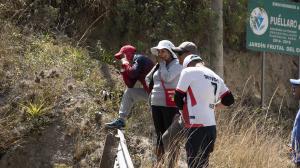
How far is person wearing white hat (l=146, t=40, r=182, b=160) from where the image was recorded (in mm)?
7328

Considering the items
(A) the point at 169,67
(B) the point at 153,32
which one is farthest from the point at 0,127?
(B) the point at 153,32

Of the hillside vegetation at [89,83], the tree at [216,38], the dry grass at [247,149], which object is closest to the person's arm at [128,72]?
→ the hillside vegetation at [89,83]

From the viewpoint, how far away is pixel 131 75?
26.2 ft

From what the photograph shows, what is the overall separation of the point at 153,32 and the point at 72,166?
4.18 metres

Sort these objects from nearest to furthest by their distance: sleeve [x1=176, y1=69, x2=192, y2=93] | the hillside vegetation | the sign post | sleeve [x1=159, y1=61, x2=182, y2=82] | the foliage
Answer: sleeve [x1=176, y1=69, x2=192, y2=93] < sleeve [x1=159, y1=61, x2=182, y2=82] < the hillside vegetation < the foliage < the sign post

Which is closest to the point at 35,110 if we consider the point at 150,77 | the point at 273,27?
the point at 150,77

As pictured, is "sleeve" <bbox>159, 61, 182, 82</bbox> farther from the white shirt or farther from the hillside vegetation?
the hillside vegetation

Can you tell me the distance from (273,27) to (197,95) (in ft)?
21.1

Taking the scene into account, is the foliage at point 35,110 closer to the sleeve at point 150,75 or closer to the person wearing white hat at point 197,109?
the sleeve at point 150,75

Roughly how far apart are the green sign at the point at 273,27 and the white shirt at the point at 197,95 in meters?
5.58

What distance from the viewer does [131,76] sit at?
7992 mm

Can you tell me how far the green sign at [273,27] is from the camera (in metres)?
12.1

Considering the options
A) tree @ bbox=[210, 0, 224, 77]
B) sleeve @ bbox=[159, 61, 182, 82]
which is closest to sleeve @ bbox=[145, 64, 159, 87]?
sleeve @ bbox=[159, 61, 182, 82]

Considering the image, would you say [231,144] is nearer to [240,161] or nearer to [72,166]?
[240,161]
